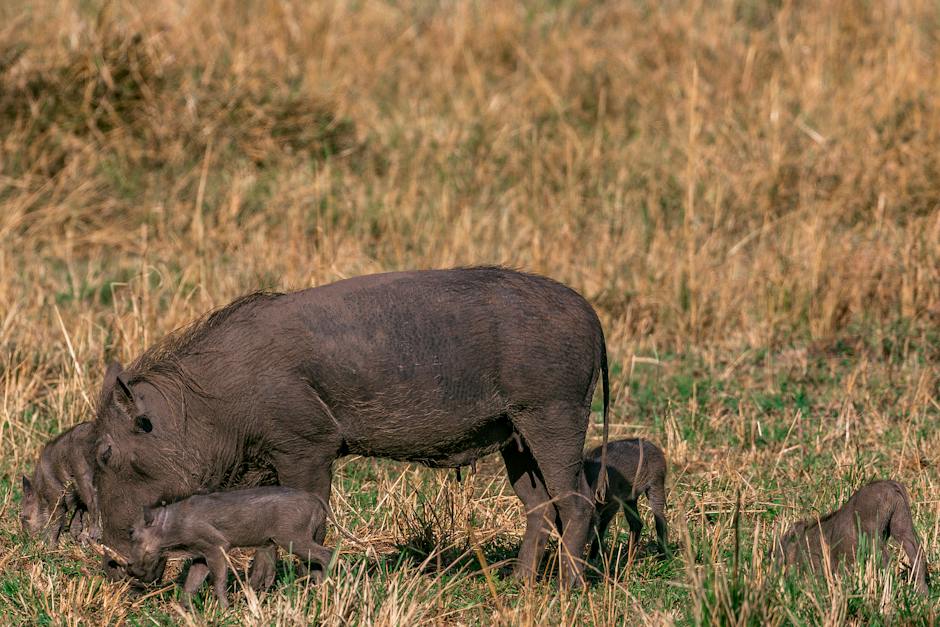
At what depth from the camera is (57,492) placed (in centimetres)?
633

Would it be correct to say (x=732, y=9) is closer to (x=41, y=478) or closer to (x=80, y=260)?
(x=80, y=260)

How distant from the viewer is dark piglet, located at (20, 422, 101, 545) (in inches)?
231

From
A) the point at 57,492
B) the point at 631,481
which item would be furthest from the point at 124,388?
the point at 631,481

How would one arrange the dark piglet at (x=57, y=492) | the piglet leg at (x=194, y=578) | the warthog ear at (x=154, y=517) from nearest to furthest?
the warthog ear at (x=154, y=517), the piglet leg at (x=194, y=578), the dark piglet at (x=57, y=492)

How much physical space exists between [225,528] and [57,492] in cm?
148

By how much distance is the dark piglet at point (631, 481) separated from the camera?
20.1 ft

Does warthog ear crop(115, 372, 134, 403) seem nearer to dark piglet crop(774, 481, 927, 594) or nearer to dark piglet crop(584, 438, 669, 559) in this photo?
dark piglet crop(584, 438, 669, 559)

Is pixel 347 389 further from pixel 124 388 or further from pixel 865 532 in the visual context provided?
pixel 865 532

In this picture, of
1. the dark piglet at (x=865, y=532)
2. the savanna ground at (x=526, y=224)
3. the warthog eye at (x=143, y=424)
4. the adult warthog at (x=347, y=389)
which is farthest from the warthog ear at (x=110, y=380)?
the dark piglet at (x=865, y=532)

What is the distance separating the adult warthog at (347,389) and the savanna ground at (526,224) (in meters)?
0.44

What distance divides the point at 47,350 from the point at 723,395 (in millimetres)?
3736

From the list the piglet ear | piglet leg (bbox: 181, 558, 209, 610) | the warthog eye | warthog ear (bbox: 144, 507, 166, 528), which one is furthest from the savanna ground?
the warthog eye

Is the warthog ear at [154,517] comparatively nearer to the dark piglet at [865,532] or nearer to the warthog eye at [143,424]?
the warthog eye at [143,424]

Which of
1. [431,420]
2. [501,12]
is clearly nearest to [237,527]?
[431,420]
